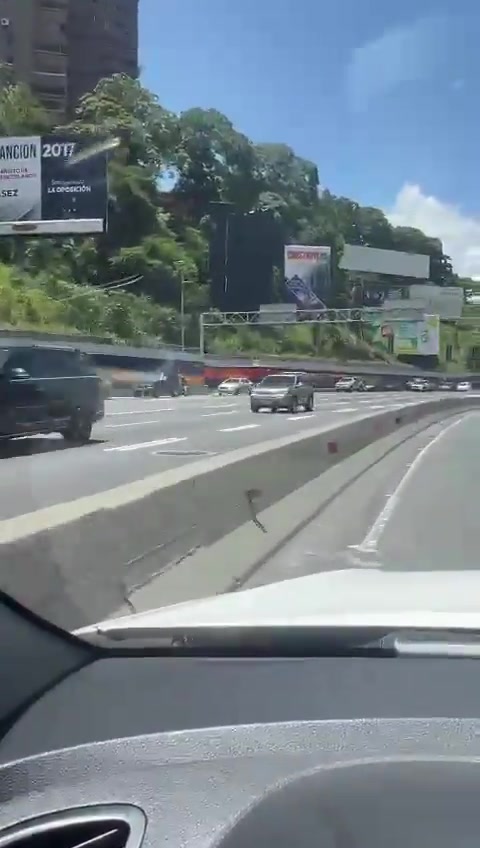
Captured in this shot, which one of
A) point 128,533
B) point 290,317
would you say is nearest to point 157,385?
point 290,317

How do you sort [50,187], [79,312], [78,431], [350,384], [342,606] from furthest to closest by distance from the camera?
[350,384] < [78,431] < [79,312] < [50,187] < [342,606]

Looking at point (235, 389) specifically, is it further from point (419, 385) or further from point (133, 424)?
point (133, 424)

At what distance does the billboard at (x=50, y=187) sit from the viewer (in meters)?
8.42

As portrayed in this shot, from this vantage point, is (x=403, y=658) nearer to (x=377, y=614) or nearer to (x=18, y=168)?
(x=377, y=614)

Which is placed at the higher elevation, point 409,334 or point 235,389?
point 409,334

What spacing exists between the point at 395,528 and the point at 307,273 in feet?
23.8

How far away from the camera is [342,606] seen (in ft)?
13.5

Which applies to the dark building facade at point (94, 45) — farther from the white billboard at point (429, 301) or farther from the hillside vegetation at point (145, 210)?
the white billboard at point (429, 301)

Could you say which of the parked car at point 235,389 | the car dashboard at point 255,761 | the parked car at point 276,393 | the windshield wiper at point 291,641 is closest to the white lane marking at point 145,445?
the windshield wiper at point 291,641

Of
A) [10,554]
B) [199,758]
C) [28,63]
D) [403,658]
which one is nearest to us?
[199,758]

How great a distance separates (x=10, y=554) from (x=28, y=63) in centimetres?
497

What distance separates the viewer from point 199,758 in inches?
108

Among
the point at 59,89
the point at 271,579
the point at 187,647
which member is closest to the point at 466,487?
the point at 271,579

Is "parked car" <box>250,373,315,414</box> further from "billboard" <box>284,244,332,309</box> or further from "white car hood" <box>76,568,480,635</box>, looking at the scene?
"white car hood" <box>76,568,480,635</box>
